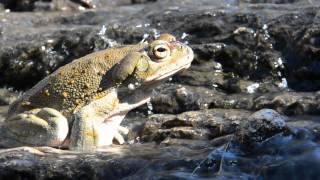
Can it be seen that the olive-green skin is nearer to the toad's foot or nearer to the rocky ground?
the toad's foot

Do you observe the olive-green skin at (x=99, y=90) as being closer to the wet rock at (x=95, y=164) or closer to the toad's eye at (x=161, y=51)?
the toad's eye at (x=161, y=51)

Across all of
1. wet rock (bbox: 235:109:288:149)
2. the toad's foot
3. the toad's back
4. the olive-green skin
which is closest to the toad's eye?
the olive-green skin

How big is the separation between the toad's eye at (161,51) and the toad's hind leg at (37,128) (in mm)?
1098

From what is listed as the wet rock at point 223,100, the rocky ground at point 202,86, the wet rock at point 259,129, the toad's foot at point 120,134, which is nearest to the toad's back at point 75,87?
the toad's foot at point 120,134

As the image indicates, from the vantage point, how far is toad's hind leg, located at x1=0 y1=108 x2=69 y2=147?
7.16 meters

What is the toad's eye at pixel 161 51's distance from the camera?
24.6ft

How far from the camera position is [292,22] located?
10094 millimetres

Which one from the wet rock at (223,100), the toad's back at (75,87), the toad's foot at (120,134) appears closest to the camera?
the toad's back at (75,87)

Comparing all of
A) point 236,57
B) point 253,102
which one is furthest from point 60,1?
point 253,102

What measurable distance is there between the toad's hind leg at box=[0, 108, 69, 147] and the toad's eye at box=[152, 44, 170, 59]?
1.10 metres

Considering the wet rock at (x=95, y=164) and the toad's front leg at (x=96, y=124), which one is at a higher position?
the toad's front leg at (x=96, y=124)

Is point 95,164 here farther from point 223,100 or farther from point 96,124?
point 223,100

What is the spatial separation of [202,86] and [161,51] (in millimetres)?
1965

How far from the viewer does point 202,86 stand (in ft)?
30.9
